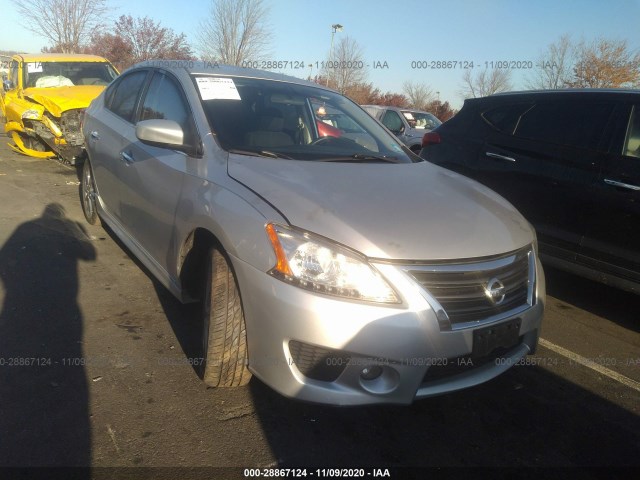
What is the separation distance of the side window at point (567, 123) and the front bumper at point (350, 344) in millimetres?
2583

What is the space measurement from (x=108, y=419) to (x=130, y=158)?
74.6 inches

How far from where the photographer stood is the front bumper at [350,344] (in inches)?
80.0

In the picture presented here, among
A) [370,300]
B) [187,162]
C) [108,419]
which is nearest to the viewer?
[370,300]

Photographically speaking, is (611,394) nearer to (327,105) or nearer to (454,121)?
Answer: (327,105)

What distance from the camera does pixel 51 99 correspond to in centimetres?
742

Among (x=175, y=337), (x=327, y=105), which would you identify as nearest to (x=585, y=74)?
(x=327, y=105)

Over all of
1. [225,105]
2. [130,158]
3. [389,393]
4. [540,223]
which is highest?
[225,105]

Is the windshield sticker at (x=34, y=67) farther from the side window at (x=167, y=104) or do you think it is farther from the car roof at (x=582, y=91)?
the car roof at (x=582, y=91)

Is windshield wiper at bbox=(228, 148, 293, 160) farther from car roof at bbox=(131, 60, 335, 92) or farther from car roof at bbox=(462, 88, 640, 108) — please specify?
car roof at bbox=(462, 88, 640, 108)

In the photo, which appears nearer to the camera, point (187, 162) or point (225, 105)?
point (187, 162)

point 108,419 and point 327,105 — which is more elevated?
point 327,105

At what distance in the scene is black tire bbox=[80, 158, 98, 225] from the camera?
4891mm

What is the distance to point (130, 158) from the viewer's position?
3.55 metres

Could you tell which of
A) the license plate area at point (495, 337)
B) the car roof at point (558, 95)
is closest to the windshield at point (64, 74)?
the car roof at point (558, 95)
